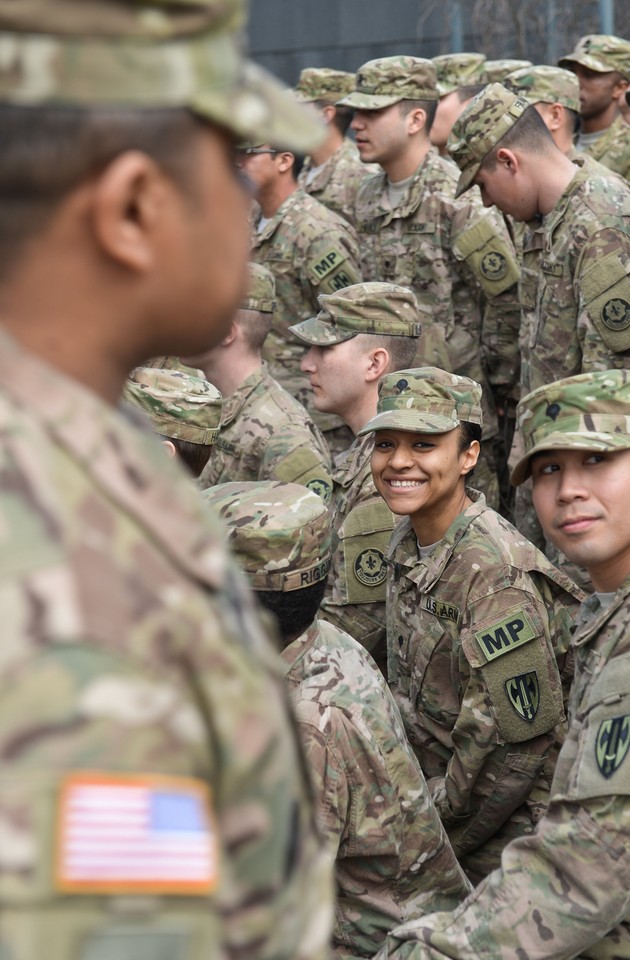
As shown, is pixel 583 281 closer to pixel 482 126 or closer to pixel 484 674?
pixel 482 126

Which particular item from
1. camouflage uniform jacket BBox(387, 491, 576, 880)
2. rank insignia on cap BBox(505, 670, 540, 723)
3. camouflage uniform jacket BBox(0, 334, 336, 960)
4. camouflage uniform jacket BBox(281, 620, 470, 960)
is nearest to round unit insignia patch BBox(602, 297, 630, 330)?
camouflage uniform jacket BBox(387, 491, 576, 880)

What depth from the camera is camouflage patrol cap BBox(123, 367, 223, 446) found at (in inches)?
164

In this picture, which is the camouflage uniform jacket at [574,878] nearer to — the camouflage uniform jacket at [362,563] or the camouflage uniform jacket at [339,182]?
the camouflage uniform jacket at [362,563]

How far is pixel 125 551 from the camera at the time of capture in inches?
37.7

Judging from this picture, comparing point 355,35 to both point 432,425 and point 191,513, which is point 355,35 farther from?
point 191,513

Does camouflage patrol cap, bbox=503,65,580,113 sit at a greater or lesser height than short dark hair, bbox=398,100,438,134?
greater

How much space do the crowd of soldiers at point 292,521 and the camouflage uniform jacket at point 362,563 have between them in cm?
1

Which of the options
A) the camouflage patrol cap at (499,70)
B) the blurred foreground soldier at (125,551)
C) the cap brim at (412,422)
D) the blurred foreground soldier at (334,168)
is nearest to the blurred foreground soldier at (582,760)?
the cap brim at (412,422)

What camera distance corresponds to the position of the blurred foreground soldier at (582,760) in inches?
88.9

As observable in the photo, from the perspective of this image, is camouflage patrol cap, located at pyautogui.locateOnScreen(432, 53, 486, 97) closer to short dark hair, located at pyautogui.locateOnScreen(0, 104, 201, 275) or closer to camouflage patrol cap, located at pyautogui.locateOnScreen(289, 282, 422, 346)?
camouflage patrol cap, located at pyautogui.locateOnScreen(289, 282, 422, 346)

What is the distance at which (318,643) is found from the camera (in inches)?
114

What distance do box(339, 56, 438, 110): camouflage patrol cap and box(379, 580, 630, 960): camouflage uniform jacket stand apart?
197 inches

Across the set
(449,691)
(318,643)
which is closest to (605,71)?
(449,691)

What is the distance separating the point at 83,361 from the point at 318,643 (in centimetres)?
190
